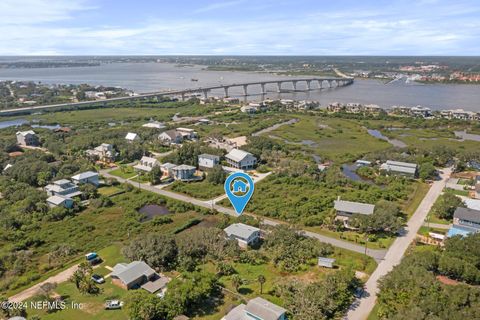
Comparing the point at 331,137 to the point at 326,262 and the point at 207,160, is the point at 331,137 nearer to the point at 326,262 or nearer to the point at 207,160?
Answer: the point at 207,160

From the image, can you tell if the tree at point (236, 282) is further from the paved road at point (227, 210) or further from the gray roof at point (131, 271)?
the paved road at point (227, 210)

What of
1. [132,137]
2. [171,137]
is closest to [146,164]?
[171,137]

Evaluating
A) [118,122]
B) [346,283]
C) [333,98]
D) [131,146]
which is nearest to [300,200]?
[346,283]

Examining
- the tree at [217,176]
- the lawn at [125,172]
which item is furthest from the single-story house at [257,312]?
the lawn at [125,172]

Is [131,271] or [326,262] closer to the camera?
[131,271]

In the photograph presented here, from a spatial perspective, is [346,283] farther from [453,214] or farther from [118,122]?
[118,122]

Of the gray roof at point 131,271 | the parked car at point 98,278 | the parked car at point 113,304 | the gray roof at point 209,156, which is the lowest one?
the parked car at point 98,278

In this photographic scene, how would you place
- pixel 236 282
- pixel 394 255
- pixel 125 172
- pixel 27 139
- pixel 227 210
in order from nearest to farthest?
pixel 236 282 < pixel 394 255 < pixel 227 210 < pixel 125 172 < pixel 27 139
